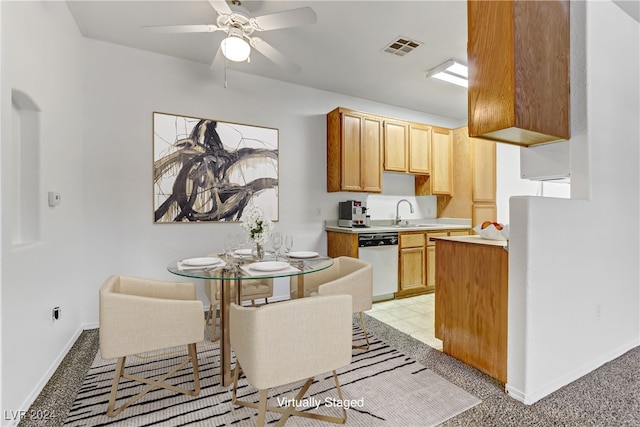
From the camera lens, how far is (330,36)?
112 inches

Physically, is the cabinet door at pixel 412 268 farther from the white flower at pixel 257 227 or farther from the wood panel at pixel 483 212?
the white flower at pixel 257 227

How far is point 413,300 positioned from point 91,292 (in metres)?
3.62

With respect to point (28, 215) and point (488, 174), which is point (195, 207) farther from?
point (488, 174)

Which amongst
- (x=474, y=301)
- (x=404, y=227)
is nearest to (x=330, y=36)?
(x=404, y=227)

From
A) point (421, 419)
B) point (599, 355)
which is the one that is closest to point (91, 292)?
point (421, 419)

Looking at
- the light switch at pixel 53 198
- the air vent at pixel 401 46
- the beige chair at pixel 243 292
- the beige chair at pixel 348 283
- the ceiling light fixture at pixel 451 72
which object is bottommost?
the beige chair at pixel 243 292

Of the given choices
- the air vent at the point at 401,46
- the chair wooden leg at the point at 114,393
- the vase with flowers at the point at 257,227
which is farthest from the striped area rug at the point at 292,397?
the air vent at the point at 401,46

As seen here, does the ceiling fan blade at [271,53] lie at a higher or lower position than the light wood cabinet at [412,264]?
higher

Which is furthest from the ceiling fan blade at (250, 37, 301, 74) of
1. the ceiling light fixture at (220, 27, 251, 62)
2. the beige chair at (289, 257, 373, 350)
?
the beige chair at (289, 257, 373, 350)

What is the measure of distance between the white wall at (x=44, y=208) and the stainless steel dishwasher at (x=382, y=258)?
2.84m

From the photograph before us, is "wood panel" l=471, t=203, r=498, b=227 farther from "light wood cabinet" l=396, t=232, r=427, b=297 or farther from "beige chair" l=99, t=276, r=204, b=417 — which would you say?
"beige chair" l=99, t=276, r=204, b=417

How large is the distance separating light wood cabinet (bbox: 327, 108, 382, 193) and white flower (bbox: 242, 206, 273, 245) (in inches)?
67.7

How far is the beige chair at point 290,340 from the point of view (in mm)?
1367

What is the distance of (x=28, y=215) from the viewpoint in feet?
6.56
